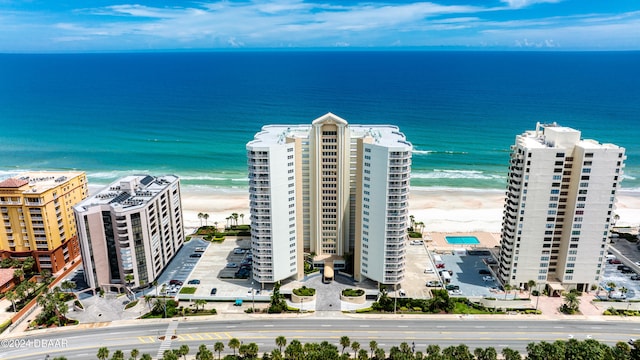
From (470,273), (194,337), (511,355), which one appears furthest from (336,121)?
(511,355)

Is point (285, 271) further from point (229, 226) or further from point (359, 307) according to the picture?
point (229, 226)

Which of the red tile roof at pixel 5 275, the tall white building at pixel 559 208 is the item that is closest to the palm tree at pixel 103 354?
the red tile roof at pixel 5 275

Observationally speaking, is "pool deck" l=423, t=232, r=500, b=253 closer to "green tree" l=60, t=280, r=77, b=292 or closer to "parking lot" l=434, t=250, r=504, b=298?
"parking lot" l=434, t=250, r=504, b=298

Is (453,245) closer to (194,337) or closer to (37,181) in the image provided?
(194,337)

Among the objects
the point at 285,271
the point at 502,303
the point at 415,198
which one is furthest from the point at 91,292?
the point at 415,198

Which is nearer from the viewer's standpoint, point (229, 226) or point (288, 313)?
point (288, 313)

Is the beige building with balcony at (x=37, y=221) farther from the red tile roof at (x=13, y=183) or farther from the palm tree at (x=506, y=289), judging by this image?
the palm tree at (x=506, y=289)
